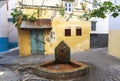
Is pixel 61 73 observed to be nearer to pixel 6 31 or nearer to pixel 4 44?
pixel 4 44

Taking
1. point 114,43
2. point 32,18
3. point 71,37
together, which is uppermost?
point 32,18

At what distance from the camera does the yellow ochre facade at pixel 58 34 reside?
1697cm

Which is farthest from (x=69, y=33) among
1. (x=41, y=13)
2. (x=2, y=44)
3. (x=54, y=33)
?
(x=2, y=44)

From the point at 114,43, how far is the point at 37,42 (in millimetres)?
6610

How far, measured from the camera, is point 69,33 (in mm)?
18016

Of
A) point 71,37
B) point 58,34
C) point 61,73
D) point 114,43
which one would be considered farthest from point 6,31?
point 61,73

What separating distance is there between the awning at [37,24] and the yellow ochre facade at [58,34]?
432mm

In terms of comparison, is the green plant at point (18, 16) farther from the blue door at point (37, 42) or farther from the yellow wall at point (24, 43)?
the blue door at point (37, 42)

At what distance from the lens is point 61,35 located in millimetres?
17750

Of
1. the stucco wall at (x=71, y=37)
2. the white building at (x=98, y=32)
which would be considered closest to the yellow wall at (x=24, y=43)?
the stucco wall at (x=71, y=37)

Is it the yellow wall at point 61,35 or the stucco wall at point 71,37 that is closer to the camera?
the yellow wall at point 61,35

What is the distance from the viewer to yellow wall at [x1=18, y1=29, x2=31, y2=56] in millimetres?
16812

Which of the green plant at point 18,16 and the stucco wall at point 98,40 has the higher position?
the green plant at point 18,16

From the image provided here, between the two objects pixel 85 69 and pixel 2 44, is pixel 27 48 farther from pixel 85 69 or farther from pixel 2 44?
pixel 85 69
